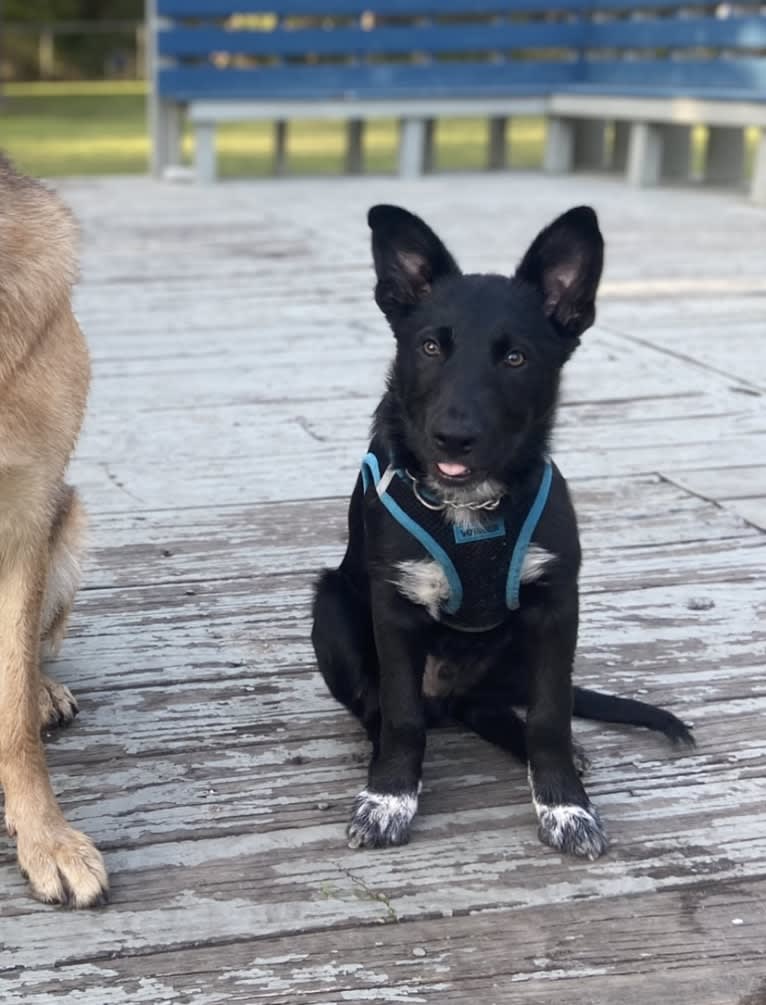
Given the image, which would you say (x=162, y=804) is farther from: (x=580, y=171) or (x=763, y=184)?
(x=580, y=171)

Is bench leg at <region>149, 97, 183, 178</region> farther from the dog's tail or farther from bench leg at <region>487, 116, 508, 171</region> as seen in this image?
the dog's tail

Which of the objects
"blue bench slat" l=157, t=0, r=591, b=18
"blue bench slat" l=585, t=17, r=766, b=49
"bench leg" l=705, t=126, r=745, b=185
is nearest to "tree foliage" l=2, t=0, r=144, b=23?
"blue bench slat" l=157, t=0, r=591, b=18

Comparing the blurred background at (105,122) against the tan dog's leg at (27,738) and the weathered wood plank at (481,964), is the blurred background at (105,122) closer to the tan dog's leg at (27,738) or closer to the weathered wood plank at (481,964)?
the tan dog's leg at (27,738)

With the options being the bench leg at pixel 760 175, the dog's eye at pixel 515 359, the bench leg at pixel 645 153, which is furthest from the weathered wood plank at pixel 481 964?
the bench leg at pixel 645 153

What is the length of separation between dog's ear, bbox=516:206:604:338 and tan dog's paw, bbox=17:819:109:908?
3.96 feet

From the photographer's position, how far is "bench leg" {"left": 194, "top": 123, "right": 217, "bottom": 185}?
442 inches

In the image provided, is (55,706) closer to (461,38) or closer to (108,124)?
(461,38)

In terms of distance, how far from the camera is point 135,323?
6258mm

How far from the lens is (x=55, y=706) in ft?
8.98

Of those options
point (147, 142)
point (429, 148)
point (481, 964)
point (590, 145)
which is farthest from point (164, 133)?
point (481, 964)

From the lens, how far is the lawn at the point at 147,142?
14531mm

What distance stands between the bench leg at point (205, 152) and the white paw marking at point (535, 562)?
9.38 metres

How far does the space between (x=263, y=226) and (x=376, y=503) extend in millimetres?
A: 6781

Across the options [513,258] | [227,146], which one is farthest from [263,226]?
[227,146]
